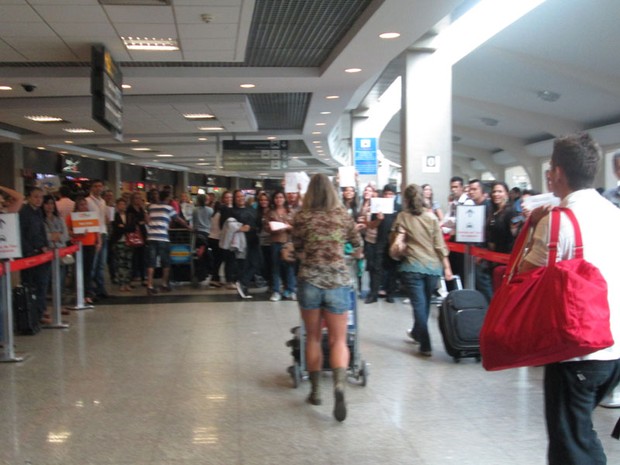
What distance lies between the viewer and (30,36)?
308 inches

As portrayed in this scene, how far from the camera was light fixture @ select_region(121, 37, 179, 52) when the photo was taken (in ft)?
26.8

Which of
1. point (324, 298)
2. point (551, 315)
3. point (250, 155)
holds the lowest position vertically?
point (324, 298)

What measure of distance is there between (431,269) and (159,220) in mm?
5835

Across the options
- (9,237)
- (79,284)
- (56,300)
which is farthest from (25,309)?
(79,284)

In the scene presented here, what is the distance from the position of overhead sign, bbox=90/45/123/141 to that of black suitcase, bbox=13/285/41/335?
2272 millimetres

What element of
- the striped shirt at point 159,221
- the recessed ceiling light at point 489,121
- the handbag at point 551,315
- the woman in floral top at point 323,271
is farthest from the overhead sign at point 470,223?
the recessed ceiling light at point 489,121

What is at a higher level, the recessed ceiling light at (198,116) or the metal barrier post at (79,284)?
the recessed ceiling light at (198,116)

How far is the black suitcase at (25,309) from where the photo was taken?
7.20m

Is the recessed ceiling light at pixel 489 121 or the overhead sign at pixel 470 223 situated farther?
the recessed ceiling light at pixel 489 121

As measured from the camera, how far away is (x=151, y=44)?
8406 millimetres

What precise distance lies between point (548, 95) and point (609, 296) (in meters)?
16.4

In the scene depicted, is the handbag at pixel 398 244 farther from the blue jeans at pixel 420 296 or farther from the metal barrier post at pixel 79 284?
the metal barrier post at pixel 79 284

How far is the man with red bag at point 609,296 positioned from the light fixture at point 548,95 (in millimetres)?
15901

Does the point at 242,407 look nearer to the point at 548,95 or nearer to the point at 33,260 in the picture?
the point at 33,260
